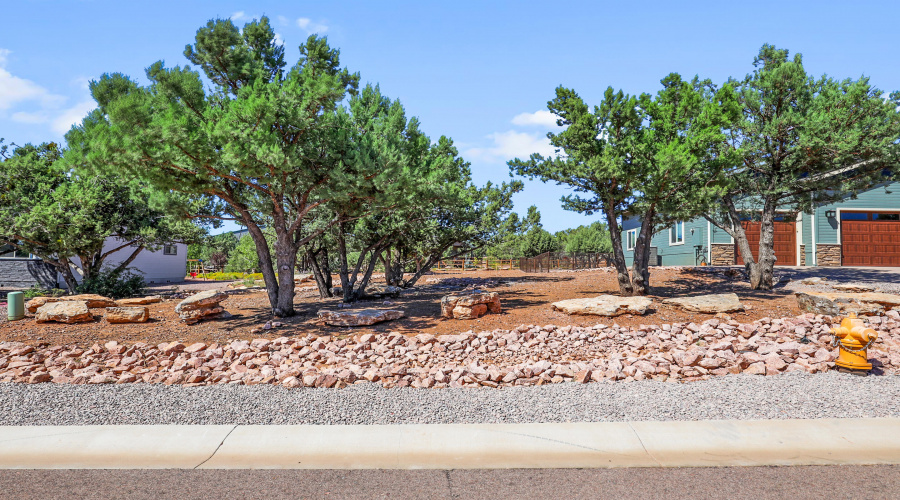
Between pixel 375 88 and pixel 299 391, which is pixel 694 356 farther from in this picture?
pixel 375 88

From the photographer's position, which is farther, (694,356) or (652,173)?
(652,173)

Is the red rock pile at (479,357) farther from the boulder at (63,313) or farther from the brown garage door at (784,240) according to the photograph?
the brown garage door at (784,240)

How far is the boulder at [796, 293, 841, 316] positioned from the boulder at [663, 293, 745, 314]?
1.27m

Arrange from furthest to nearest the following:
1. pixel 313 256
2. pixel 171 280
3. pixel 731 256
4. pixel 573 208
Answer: pixel 171 280 → pixel 731 256 → pixel 313 256 → pixel 573 208

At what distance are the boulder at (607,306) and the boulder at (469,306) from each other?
144 centimetres

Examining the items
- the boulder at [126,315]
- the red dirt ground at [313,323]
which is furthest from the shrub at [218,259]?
the boulder at [126,315]

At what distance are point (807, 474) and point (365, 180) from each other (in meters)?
7.27

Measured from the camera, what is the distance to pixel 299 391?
5.66m

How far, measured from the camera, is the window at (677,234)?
82.5 feet

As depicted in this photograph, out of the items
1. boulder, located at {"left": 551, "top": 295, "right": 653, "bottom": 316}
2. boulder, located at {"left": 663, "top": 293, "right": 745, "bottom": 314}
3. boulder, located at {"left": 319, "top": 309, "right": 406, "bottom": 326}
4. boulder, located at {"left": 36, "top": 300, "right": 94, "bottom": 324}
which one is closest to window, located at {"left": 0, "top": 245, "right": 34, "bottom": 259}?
boulder, located at {"left": 36, "top": 300, "right": 94, "bottom": 324}

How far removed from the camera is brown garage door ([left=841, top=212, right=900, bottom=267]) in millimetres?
22688

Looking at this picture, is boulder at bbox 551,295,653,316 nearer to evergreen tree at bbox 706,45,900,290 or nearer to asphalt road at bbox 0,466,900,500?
evergreen tree at bbox 706,45,900,290

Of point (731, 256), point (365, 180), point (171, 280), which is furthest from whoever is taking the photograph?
point (171, 280)

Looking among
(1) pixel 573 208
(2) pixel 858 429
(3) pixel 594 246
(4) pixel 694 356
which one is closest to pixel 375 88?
(1) pixel 573 208
